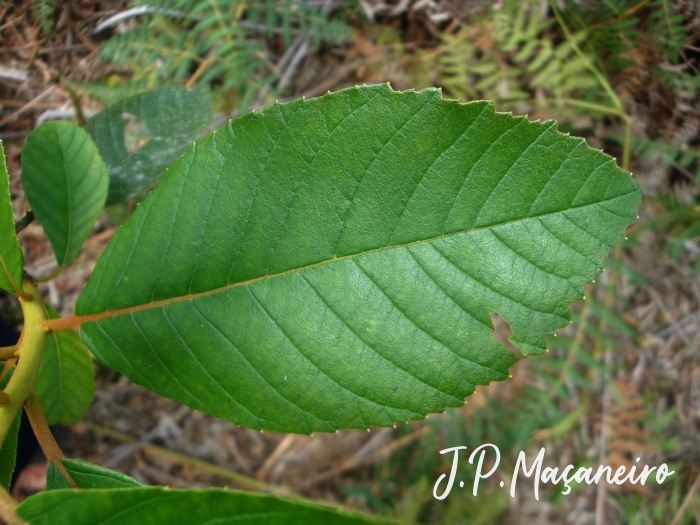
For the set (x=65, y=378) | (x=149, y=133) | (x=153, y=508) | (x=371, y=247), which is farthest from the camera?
(x=149, y=133)

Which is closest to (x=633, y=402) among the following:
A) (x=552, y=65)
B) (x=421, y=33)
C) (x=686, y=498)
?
(x=686, y=498)

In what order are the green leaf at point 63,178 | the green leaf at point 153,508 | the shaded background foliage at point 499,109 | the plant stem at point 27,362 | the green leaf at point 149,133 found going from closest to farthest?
the green leaf at point 153,508
the plant stem at point 27,362
the green leaf at point 63,178
the green leaf at point 149,133
the shaded background foliage at point 499,109

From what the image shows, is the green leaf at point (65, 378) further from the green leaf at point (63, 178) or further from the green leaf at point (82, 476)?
the green leaf at point (82, 476)

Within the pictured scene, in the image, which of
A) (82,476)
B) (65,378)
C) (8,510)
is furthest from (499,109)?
(8,510)

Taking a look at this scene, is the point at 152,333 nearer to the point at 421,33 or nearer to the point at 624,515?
the point at 421,33

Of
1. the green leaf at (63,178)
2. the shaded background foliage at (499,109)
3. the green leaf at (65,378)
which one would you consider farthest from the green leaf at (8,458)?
the shaded background foliage at (499,109)

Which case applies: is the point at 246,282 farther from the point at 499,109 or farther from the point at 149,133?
the point at 499,109
